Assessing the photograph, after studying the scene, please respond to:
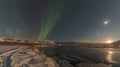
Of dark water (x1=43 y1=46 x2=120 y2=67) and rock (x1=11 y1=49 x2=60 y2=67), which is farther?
dark water (x1=43 y1=46 x2=120 y2=67)

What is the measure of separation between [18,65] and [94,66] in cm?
1438

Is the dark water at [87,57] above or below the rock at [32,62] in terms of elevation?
below

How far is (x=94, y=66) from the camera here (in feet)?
81.7

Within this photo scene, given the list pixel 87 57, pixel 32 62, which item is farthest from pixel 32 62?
pixel 87 57

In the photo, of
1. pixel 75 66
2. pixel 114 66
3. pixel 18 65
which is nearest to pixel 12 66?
pixel 18 65

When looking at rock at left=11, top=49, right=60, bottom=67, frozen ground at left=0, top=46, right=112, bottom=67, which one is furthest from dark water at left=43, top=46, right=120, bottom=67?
rock at left=11, top=49, right=60, bottom=67

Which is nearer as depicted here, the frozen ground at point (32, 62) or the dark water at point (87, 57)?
the frozen ground at point (32, 62)

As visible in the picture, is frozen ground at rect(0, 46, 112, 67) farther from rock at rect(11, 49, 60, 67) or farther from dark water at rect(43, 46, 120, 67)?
dark water at rect(43, 46, 120, 67)

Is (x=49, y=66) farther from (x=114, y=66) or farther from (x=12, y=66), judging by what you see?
(x=114, y=66)

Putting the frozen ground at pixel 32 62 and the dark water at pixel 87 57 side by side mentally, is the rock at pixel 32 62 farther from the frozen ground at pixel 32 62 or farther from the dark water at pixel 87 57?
the dark water at pixel 87 57

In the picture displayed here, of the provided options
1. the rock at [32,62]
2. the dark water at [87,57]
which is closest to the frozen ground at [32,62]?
the rock at [32,62]

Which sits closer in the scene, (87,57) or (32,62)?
→ (32,62)

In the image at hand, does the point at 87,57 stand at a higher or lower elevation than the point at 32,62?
lower

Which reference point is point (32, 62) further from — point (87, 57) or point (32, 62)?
point (87, 57)
